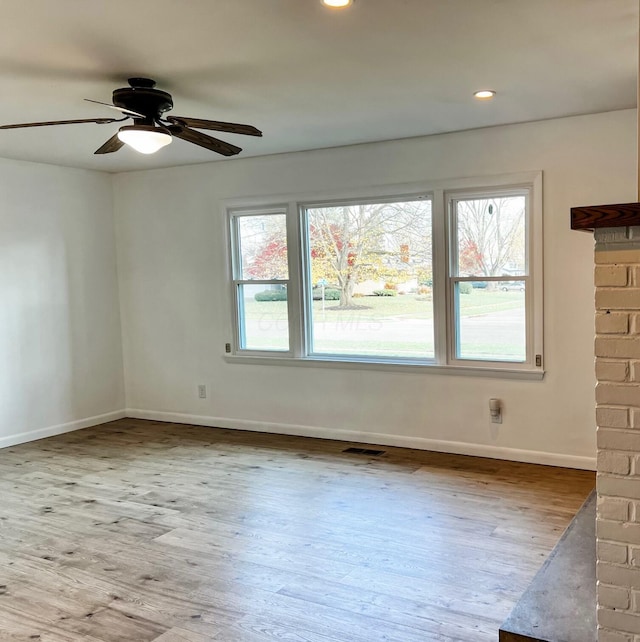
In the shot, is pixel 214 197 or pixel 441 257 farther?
pixel 214 197

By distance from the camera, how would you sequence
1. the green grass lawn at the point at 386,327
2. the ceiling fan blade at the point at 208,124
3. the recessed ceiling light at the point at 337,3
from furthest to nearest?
the green grass lawn at the point at 386,327 < the ceiling fan blade at the point at 208,124 < the recessed ceiling light at the point at 337,3

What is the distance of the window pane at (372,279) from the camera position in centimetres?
493

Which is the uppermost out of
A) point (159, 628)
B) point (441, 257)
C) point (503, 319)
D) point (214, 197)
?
point (214, 197)

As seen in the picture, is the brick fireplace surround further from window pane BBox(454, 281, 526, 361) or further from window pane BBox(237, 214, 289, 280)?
window pane BBox(237, 214, 289, 280)

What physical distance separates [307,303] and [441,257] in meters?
1.28

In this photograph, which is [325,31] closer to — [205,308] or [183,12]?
[183,12]

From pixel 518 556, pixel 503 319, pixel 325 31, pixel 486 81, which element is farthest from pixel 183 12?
pixel 503 319

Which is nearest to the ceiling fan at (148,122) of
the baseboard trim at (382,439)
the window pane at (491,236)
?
the window pane at (491,236)

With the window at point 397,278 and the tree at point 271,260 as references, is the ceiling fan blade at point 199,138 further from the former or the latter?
the tree at point 271,260

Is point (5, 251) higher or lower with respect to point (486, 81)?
lower

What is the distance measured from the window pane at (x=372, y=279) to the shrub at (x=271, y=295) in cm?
28

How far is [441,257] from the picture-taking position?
4.75m

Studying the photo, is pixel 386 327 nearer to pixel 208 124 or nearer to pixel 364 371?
pixel 364 371

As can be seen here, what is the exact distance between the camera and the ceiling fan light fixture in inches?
121
